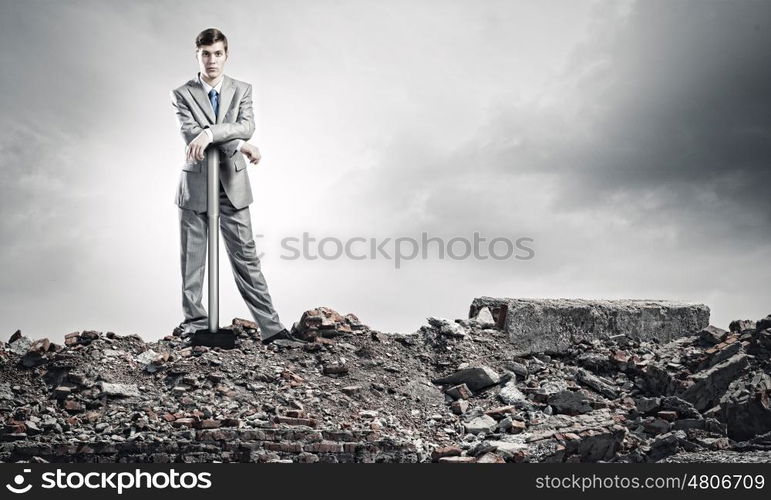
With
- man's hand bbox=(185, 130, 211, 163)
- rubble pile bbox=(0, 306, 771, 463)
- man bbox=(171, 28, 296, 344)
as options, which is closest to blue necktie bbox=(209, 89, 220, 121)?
man bbox=(171, 28, 296, 344)

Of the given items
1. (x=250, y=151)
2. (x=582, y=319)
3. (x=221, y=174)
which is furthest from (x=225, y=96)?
(x=582, y=319)

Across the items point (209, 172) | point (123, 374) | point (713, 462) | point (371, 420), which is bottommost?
point (713, 462)

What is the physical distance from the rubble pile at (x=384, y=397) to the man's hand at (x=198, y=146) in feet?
5.86

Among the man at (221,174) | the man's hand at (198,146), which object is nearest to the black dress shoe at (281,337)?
the man at (221,174)

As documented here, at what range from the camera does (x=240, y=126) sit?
6918 mm

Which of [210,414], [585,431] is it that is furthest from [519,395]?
[210,414]

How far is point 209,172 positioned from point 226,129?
42 centimetres

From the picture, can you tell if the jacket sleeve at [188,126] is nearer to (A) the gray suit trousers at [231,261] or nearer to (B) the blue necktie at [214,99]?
(B) the blue necktie at [214,99]

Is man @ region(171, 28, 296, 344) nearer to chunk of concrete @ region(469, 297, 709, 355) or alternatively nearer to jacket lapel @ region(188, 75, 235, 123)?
jacket lapel @ region(188, 75, 235, 123)

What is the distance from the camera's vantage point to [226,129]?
269 inches

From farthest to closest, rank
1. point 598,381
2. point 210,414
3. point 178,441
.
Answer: point 598,381, point 210,414, point 178,441

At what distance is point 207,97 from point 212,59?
13.7 inches

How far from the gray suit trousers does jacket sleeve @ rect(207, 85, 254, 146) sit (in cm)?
51

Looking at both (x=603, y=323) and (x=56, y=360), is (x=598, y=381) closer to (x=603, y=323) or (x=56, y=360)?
(x=603, y=323)
